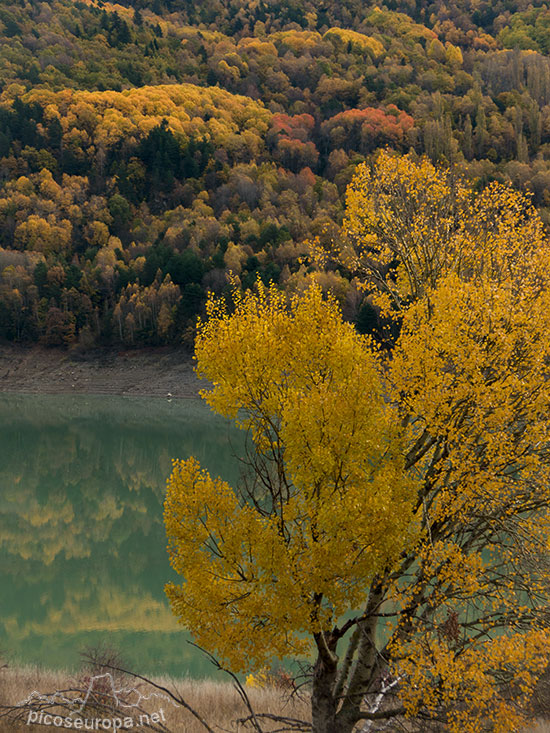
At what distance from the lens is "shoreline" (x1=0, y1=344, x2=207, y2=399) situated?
83.8 metres

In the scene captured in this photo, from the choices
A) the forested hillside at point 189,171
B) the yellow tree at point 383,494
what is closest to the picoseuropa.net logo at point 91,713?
the yellow tree at point 383,494

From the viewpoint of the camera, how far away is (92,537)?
29500mm

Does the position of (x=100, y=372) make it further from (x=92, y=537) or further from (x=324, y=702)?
(x=324, y=702)

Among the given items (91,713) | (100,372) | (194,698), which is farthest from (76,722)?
(100,372)

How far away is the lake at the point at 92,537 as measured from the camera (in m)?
18.7

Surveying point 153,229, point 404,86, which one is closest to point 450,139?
point 153,229

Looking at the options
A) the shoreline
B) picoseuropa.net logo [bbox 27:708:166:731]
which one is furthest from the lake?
the shoreline

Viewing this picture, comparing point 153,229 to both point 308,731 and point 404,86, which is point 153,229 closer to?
point 404,86

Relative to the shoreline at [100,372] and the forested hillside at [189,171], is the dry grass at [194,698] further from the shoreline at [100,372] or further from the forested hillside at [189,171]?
the shoreline at [100,372]

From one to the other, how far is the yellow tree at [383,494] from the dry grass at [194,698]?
4063 millimetres

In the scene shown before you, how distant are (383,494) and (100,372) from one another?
86.9 m

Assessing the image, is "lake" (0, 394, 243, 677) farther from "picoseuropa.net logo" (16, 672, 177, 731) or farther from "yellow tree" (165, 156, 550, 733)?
"picoseuropa.net logo" (16, 672, 177, 731)

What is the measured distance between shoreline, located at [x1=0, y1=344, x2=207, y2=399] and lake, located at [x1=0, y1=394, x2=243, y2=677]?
19.5 meters

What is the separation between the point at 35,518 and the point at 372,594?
27.2 m
